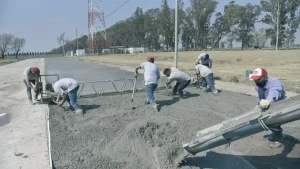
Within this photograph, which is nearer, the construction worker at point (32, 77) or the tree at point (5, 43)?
the construction worker at point (32, 77)

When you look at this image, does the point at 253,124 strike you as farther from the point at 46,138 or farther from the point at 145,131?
the point at 46,138

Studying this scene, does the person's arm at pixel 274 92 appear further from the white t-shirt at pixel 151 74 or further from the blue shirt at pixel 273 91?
the white t-shirt at pixel 151 74

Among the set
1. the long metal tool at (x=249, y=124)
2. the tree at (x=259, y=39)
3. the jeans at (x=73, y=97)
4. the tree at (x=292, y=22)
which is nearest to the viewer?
the long metal tool at (x=249, y=124)

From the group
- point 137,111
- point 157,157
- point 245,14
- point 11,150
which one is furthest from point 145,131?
point 245,14

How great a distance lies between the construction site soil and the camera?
5.26 m

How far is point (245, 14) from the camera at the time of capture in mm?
70375

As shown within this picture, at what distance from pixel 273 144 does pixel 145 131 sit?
246 cm

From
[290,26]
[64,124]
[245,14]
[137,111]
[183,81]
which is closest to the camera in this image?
[64,124]

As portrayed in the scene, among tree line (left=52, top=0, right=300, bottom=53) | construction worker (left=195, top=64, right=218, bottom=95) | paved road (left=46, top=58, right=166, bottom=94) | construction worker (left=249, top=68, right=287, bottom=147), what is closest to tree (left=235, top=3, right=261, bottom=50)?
tree line (left=52, top=0, right=300, bottom=53)

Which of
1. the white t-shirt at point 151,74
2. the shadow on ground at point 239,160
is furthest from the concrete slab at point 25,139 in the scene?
the white t-shirt at point 151,74

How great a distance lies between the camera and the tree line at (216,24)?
5975cm

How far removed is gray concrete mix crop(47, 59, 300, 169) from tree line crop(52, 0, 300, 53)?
55521 millimetres

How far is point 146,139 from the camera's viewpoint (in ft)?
20.5

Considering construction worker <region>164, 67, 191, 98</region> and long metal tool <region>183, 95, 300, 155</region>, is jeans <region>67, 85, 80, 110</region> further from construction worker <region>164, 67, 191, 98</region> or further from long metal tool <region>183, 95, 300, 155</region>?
long metal tool <region>183, 95, 300, 155</region>
